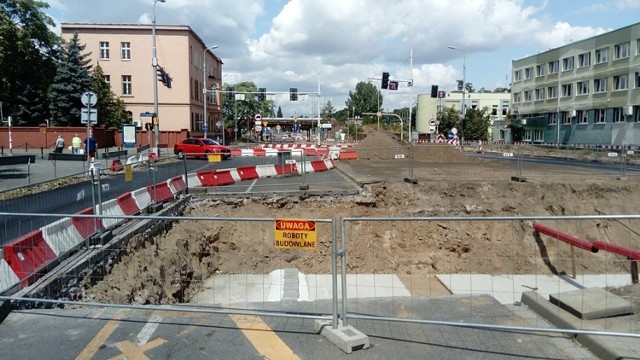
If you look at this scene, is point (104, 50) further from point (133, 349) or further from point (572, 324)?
point (572, 324)

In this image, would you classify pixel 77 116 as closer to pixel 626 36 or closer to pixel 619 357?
pixel 619 357

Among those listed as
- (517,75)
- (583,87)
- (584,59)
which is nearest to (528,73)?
(517,75)

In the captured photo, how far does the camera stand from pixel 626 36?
45562 mm

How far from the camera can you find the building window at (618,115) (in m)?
46.2

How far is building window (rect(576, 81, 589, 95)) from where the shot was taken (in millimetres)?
52106

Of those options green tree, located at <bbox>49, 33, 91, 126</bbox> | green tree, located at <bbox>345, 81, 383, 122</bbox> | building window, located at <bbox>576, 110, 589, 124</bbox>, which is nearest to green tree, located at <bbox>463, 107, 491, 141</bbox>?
building window, located at <bbox>576, 110, 589, 124</bbox>

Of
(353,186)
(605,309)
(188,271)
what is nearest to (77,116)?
(353,186)

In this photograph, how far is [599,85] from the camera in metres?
50.1

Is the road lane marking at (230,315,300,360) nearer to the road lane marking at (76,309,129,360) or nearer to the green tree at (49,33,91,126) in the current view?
the road lane marking at (76,309,129,360)

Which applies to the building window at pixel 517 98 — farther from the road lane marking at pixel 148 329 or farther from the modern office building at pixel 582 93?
the road lane marking at pixel 148 329

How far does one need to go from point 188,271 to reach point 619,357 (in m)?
8.45

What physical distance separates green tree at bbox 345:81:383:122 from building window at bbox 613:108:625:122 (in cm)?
9312

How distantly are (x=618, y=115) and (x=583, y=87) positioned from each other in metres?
7.14

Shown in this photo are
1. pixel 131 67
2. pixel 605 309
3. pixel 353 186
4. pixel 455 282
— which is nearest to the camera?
pixel 605 309
